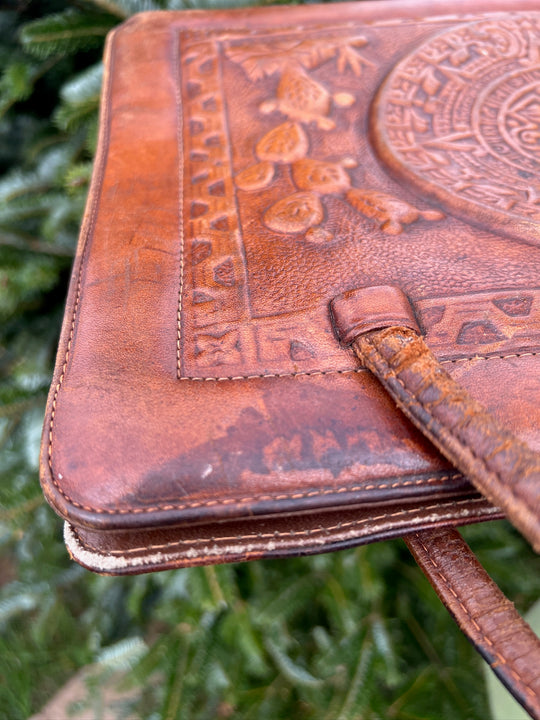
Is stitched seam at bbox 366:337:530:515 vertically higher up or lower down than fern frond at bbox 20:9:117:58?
lower down

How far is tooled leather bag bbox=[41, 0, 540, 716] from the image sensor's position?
54cm

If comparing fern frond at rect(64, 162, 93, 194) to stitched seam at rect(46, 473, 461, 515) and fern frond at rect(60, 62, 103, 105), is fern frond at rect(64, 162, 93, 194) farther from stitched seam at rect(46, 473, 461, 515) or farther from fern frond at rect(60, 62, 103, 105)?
stitched seam at rect(46, 473, 461, 515)

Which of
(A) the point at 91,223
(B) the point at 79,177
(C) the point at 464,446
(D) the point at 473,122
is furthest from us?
(B) the point at 79,177

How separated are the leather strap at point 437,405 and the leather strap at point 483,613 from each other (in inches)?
6.1

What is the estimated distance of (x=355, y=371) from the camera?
0.62m

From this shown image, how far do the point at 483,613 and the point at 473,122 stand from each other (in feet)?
2.52

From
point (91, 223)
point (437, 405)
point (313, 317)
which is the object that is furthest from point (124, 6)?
point (437, 405)

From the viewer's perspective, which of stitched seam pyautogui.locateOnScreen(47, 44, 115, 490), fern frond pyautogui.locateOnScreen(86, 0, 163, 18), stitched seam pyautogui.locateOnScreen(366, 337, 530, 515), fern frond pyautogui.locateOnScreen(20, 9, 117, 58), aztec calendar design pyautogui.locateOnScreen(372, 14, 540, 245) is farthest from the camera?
fern frond pyautogui.locateOnScreen(86, 0, 163, 18)

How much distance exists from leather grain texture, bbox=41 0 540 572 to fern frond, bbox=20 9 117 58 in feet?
0.35

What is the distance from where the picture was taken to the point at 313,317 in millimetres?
657

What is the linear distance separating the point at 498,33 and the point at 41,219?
46.3 inches

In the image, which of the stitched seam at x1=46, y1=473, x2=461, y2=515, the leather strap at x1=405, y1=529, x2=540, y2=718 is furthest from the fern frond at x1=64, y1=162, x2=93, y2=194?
the leather strap at x1=405, y1=529, x2=540, y2=718

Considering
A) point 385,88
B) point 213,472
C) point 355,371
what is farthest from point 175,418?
point 385,88

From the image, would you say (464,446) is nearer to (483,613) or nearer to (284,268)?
(483,613)
